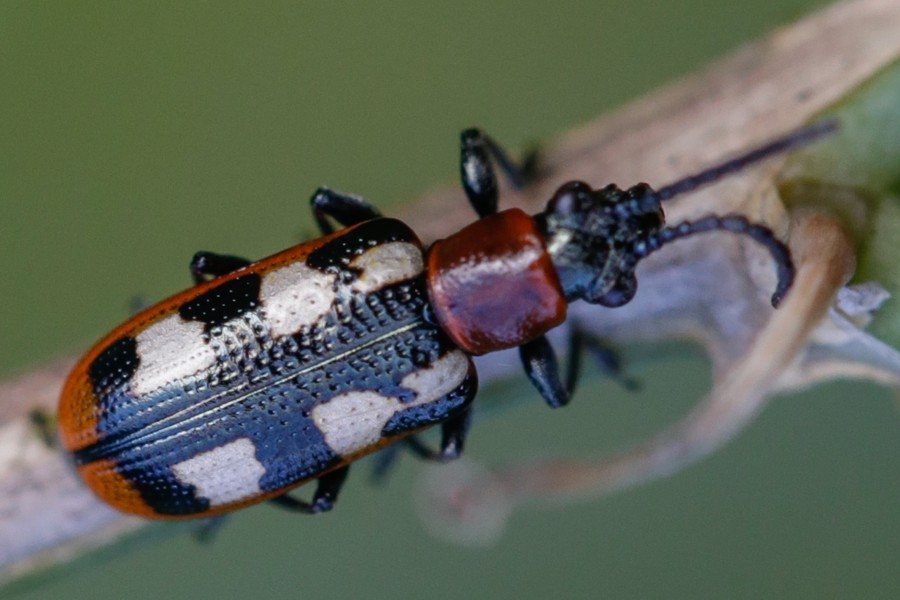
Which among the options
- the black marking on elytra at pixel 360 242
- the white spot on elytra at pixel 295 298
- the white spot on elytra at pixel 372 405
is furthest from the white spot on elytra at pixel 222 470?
the black marking on elytra at pixel 360 242

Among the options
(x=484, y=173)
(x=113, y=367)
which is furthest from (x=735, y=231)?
(x=113, y=367)

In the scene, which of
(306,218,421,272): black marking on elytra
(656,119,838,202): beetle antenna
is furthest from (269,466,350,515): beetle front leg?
(656,119,838,202): beetle antenna

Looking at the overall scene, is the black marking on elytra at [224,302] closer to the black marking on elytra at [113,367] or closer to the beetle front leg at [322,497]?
the black marking on elytra at [113,367]

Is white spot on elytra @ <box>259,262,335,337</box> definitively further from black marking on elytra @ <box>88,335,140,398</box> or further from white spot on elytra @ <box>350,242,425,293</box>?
black marking on elytra @ <box>88,335,140,398</box>

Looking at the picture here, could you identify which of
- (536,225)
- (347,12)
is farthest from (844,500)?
(347,12)

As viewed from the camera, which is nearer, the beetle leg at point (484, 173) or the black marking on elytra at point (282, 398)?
the black marking on elytra at point (282, 398)

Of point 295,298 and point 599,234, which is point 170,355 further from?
point 599,234
